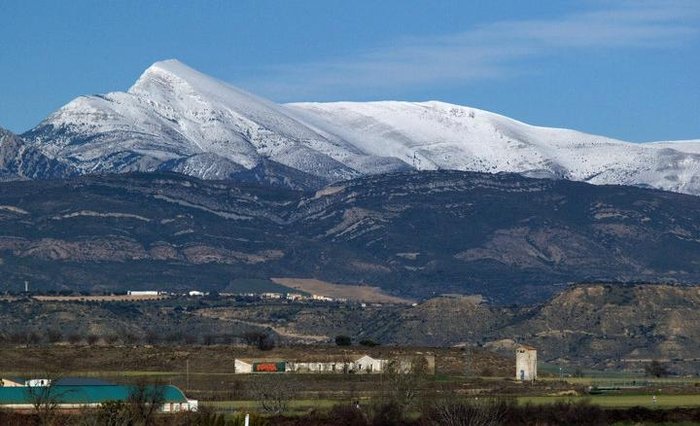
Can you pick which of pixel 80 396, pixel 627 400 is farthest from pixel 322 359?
pixel 80 396

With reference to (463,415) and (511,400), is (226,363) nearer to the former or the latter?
(511,400)

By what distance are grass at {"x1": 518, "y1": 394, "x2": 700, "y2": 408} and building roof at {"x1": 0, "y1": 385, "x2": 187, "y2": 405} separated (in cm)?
2456

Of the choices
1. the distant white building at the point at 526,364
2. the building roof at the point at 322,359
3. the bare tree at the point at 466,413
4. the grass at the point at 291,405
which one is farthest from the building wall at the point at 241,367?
the bare tree at the point at 466,413

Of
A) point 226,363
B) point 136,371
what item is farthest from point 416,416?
point 226,363

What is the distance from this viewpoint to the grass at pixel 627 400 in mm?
141000

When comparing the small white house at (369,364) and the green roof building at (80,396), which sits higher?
the small white house at (369,364)

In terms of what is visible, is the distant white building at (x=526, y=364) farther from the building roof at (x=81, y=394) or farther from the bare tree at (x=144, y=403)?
the bare tree at (x=144, y=403)

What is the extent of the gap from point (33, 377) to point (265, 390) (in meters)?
17.6

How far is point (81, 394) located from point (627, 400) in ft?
130

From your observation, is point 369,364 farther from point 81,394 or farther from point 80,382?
point 81,394

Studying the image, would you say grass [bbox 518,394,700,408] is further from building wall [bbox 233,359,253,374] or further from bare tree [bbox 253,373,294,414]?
building wall [bbox 233,359,253,374]

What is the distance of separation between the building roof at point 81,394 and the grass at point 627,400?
24.6m

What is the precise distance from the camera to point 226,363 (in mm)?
193250

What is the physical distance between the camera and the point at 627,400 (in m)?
149
